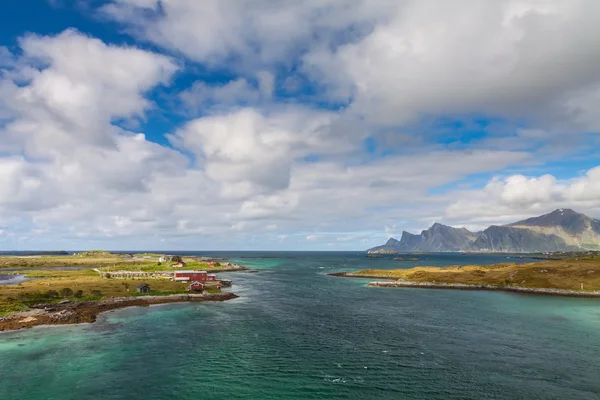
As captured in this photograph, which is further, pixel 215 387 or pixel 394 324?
pixel 394 324

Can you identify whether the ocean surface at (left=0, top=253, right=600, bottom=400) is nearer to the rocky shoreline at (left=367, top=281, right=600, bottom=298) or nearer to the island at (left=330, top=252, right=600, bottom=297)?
the rocky shoreline at (left=367, top=281, right=600, bottom=298)

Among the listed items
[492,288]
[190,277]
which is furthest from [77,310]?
[492,288]

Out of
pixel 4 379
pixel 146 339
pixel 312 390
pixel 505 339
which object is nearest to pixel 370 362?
pixel 312 390

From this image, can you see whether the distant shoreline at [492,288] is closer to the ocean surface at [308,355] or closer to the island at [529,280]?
the island at [529,280]

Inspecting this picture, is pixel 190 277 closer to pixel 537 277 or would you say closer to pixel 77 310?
pixel 77 310

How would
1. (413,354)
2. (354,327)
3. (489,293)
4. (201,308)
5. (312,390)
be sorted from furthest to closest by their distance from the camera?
1. (489,293)
2. (201,308)
3. (354,327)
4. (413,354)
5. (312,390)

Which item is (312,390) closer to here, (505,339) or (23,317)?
(505,339)

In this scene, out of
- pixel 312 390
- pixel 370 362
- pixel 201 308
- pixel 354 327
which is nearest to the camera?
pixel 312 390
